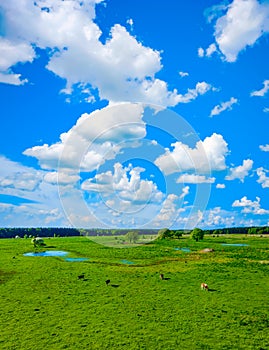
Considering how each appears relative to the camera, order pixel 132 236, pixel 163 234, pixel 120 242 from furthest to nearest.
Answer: pixel 163 234
pixel 132 236
pixel 120 242

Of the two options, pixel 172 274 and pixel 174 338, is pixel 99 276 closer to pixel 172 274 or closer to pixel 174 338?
pixel 172 274

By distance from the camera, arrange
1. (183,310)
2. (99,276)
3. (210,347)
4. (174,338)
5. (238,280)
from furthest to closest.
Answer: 1. (99,276)
2. (238,280)
3. (183,310)
4. (174,338)
5. (210,347)

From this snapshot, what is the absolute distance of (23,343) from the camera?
59.6ft

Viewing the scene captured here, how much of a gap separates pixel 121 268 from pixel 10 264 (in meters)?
17.1

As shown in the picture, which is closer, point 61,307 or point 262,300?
point 61,307

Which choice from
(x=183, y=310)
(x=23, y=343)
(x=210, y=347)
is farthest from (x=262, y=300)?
(x=23, y=343)

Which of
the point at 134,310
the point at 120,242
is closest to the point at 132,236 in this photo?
the point at 120,242

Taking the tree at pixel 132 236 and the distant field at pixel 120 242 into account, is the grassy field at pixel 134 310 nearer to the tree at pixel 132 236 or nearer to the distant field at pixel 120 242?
the distant field at pixel 120 242

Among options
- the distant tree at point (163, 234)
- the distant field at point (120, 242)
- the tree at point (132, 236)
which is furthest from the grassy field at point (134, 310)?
the distant tree at point (163, 234)

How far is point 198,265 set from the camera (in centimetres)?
4462

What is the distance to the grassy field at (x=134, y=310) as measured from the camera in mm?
18344

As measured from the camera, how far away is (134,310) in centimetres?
2359

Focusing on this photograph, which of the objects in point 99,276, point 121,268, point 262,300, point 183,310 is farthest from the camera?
point 121,268

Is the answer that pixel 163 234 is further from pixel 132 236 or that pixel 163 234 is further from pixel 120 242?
pixel 120 242
